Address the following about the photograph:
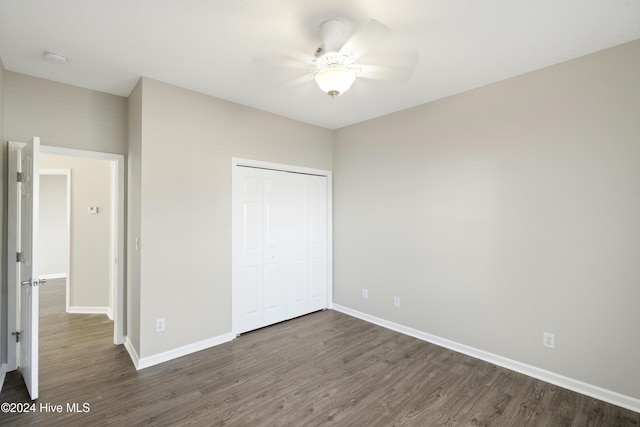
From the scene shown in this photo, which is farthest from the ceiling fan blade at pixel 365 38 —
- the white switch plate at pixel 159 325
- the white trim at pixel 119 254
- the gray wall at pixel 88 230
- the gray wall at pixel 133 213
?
the gray wall at pixel 88 230

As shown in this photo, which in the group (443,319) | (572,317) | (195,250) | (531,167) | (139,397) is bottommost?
(139,397)

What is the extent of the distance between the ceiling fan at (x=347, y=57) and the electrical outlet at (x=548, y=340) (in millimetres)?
2651

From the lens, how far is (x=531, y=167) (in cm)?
270

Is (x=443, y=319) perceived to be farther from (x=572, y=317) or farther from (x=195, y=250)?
(x=195, y=250)

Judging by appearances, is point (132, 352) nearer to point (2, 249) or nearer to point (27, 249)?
point (27, 249)

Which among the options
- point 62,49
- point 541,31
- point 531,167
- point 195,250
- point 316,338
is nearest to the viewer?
point 541,31

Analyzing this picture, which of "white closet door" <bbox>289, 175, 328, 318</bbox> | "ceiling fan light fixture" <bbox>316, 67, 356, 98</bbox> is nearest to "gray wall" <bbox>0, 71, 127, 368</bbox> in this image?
"white closet door" <bbox>289, 175, 328, 318</bbox>

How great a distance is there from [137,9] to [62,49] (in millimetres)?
987

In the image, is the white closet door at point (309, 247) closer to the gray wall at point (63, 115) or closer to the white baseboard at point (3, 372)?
the gray wall at point (63, 115)

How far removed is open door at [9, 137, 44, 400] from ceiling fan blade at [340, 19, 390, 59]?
2.52 meters

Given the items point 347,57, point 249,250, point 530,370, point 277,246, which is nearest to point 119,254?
point 249,250

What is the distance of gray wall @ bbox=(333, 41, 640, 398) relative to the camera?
7.50 feet

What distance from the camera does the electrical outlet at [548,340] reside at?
8.44 ft

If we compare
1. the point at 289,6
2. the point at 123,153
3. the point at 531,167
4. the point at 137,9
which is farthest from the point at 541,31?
the point at 123,153
